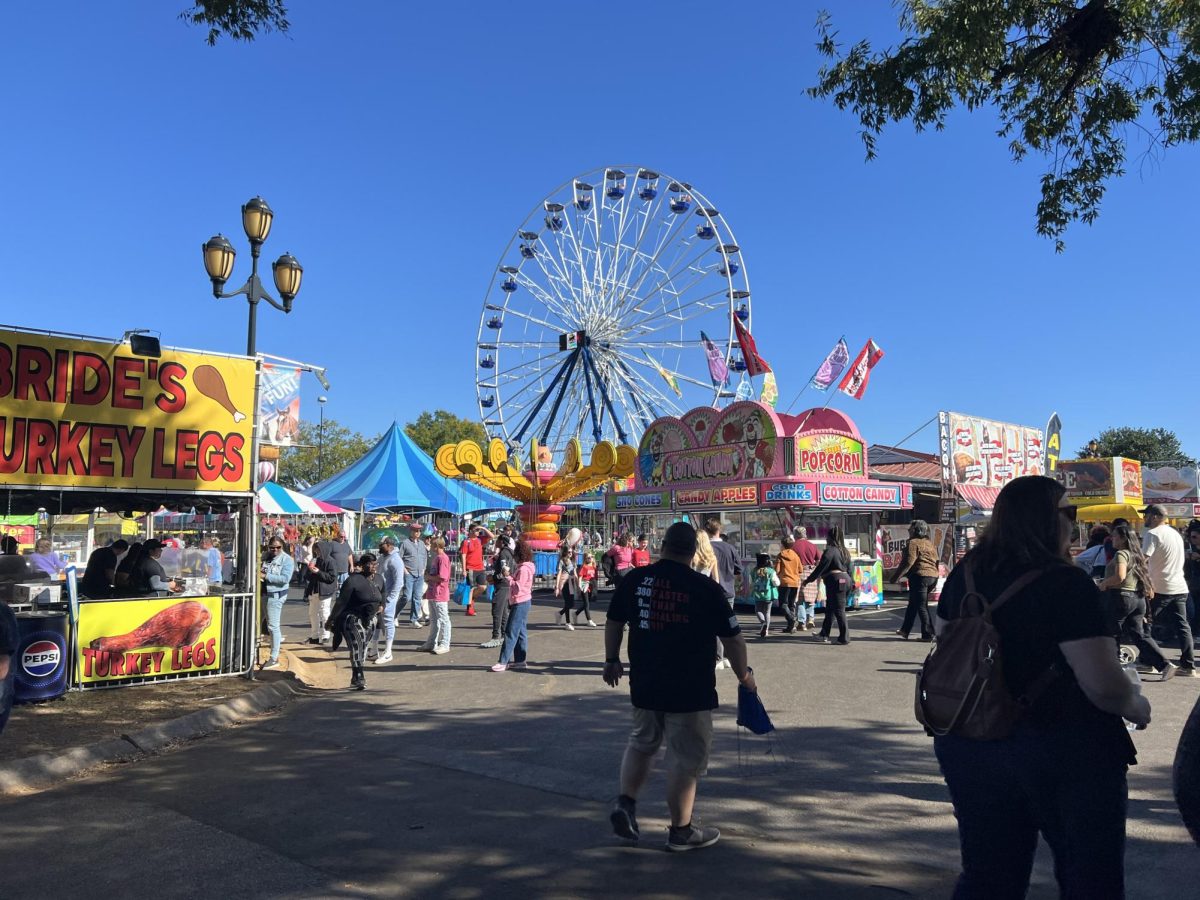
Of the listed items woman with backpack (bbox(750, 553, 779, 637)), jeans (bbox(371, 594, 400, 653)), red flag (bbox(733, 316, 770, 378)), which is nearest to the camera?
jeans (bbox(371, 594, 400, 653))

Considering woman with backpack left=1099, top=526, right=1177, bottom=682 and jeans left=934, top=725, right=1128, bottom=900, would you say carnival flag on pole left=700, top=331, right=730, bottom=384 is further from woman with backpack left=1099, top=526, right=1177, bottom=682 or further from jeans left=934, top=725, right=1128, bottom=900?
jeans left=934, top=725, right=1128, bottom=900

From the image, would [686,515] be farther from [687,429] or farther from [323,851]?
[323,851]

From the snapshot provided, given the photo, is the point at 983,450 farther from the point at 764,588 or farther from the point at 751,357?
the point at 764,588

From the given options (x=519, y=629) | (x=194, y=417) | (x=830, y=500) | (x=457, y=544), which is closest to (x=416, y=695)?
(x=519, y=629)

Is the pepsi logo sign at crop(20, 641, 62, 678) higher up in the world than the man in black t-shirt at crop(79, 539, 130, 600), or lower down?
lower down

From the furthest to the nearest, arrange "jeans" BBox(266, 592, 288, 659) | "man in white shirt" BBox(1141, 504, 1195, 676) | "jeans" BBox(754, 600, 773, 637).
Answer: "jeans" BBox(754, 600, 773, 637)
"jeans" BBox(266, 592, 288, 659)
"man in white shirt" BBox(1141, 504, 1195, 676)

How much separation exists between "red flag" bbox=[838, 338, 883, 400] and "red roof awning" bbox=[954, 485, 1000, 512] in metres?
3.61

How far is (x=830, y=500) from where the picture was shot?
18.1m

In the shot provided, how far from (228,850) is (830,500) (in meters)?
15.0

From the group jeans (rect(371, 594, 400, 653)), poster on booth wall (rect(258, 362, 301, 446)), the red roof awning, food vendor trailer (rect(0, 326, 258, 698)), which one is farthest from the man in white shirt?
the red roof awning

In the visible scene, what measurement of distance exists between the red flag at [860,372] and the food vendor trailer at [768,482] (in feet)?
4.76

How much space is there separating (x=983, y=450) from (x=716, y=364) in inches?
331

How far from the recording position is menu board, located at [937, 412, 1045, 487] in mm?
22062

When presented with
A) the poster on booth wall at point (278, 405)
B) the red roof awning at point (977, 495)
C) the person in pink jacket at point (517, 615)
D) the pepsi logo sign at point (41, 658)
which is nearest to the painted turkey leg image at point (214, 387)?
the poster on booth wall at point (278, 405)
